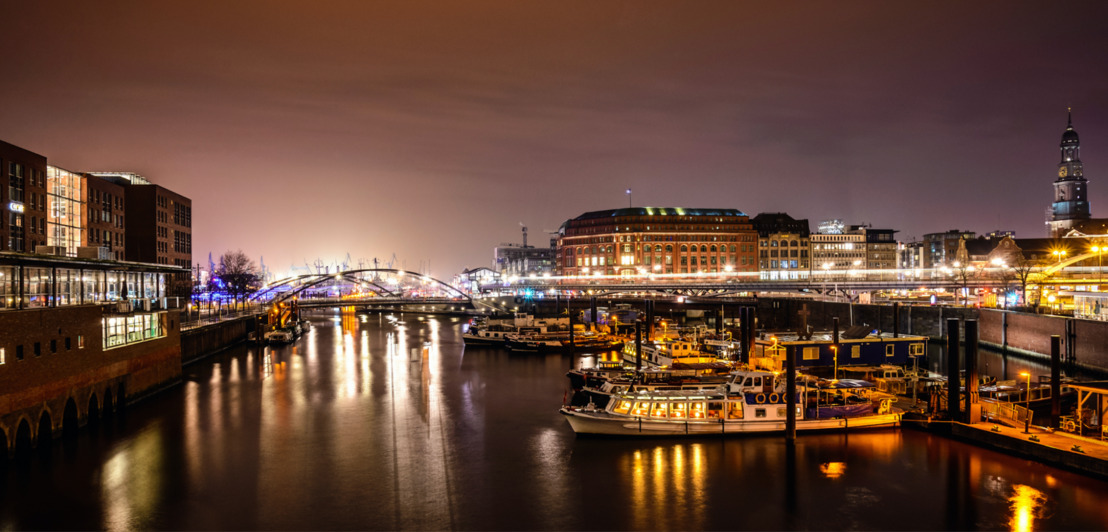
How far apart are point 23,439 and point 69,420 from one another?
12.3 feet

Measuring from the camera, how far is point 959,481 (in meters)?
23.5

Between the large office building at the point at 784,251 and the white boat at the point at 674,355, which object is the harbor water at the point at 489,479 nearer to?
the white boat at the point at 674,355

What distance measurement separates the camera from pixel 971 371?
2627 centimetres

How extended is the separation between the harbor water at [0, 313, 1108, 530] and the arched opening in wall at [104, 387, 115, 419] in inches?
33.0

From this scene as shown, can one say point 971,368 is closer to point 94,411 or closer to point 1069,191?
point 94,411

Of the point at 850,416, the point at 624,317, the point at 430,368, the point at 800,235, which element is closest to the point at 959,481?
the point at 850,416

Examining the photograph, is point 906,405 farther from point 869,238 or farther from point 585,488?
point 869,238

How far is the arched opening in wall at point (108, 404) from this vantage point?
104 feet

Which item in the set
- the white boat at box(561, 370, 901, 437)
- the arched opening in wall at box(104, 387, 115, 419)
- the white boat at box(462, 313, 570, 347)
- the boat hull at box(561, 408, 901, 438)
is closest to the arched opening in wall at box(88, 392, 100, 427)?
the arched opening in wall at box(104, 387, 115, 419)

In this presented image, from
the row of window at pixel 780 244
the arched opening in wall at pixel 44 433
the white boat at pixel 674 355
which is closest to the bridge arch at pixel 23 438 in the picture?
the arched opening in wall at pixel 44 433

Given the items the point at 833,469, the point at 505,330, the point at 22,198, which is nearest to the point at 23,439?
the point at 833,469

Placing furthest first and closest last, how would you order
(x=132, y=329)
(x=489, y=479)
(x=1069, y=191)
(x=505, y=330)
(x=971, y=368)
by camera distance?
(x=1069, y=191)
(x=505, y=330)
(x=132, y=329)
(x=971, y=368)
(x=489, y=479)

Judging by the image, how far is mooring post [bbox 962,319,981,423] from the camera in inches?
1035

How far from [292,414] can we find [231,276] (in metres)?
61.0
